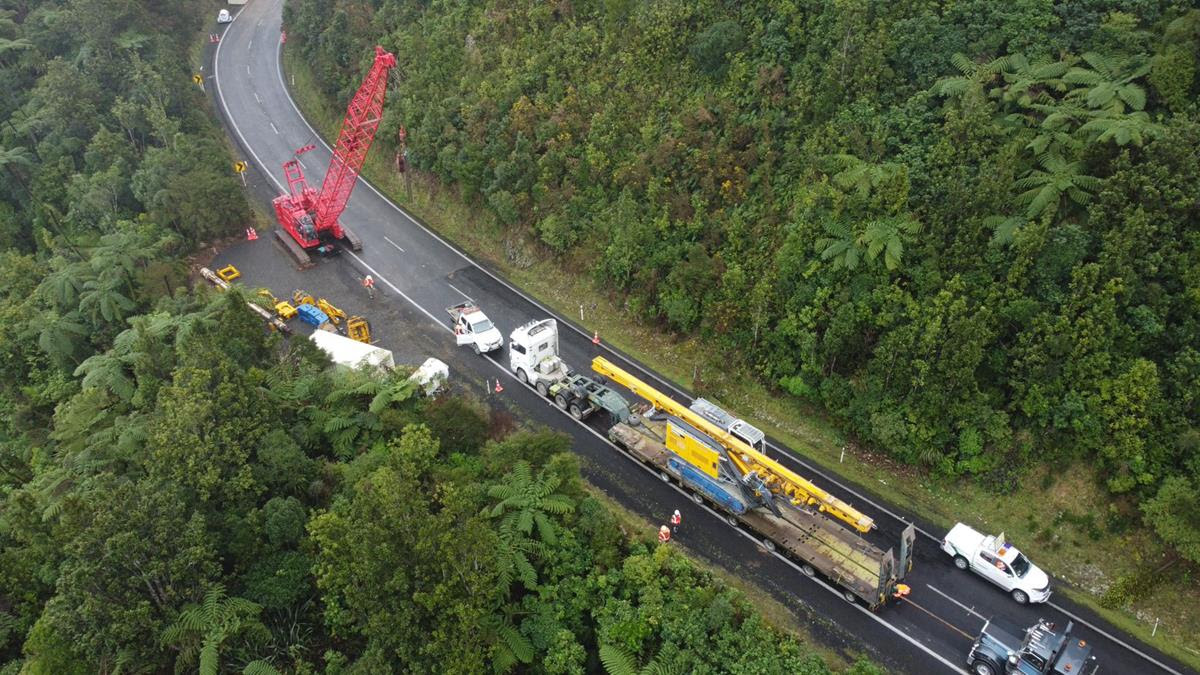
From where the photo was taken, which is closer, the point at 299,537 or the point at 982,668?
the point at 982,668

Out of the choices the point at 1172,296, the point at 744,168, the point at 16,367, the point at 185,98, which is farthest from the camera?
the point at 185,98

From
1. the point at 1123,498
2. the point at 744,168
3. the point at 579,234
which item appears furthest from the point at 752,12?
the point at 1123,498

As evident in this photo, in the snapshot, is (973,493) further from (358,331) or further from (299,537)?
(358,331)

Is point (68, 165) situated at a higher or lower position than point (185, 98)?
lower

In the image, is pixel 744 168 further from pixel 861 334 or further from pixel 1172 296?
pixel 1172 296

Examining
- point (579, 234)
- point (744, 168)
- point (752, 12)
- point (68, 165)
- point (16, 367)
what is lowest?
point (16, 367)

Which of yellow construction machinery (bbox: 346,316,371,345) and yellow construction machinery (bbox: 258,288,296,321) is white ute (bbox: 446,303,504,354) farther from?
yellow construction machinery (bbox: 258,288,296,321)

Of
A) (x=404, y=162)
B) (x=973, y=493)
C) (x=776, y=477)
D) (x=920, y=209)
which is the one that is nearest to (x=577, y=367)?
(x=776, y=477)

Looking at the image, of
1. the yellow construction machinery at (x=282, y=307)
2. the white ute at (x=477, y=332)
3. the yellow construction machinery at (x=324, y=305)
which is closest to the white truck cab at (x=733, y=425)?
the white ute at (x=477, y=332)
